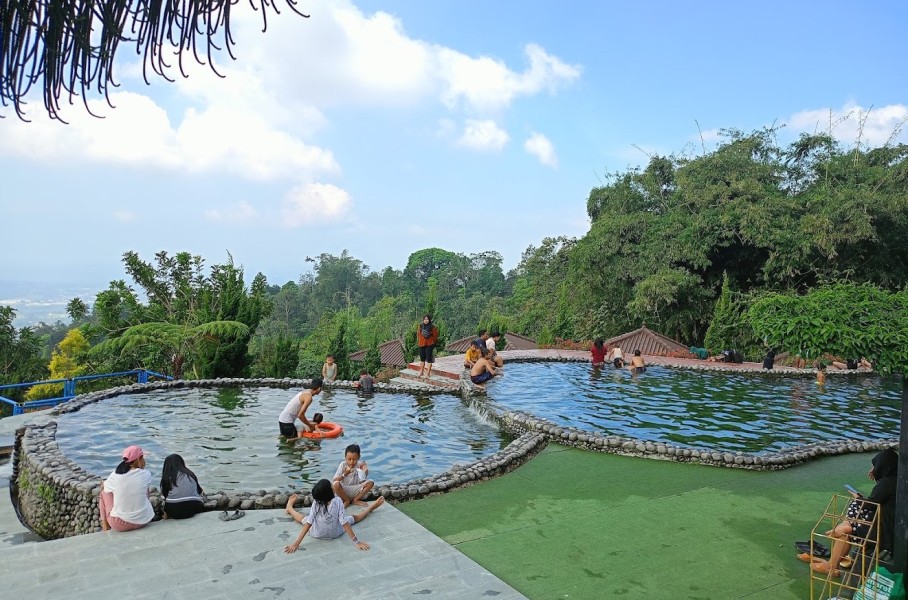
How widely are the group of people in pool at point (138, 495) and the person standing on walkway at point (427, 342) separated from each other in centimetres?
1000

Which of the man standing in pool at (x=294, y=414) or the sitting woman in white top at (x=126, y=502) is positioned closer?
the sitting woman in white top at (x=126, y=502)

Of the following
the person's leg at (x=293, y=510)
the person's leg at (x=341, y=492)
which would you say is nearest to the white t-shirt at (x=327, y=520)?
the person's leg at (x=293, y=510)

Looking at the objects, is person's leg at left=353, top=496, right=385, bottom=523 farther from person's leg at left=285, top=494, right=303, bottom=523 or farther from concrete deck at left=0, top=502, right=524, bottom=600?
person's leg at left=285, top=494, right=303, bottom=523

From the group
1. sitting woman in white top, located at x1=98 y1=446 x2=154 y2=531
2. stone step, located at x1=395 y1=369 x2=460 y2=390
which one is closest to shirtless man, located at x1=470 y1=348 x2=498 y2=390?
stone step, located at x1=395 y1=369 x2=460 y2=390

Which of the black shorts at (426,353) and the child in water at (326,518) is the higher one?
the black shorts at (426,353)

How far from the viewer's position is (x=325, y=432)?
11258 millimetres

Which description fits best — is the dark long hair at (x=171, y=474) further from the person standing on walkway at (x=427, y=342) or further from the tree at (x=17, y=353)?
the tree at (x=17, y=353)

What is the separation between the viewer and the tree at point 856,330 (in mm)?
4613

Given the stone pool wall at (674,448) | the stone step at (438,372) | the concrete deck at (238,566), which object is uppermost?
the stone step at (438,372)

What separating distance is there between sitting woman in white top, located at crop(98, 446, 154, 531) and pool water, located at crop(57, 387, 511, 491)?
1.99m

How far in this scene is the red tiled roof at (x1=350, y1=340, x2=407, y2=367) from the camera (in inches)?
1017

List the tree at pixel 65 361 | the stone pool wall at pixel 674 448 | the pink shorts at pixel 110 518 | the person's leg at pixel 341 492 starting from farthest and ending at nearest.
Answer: the tree at pixel 65 361, the stone pool wall at pixel 674 448, the person's leg at pixel 341 492, the pink shorts at pixel 110 518

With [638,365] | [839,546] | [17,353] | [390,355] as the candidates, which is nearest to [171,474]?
[839,546]

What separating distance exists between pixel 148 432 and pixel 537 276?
31.7m
